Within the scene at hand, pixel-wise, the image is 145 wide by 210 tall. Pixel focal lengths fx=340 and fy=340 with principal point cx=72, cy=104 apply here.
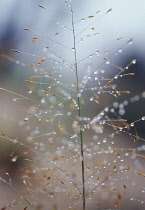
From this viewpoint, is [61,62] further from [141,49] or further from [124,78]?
[141,49]

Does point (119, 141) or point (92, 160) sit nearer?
point (92, 160)

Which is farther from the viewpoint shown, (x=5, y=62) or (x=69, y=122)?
(x=5, y=62)

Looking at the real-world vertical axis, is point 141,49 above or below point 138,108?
above

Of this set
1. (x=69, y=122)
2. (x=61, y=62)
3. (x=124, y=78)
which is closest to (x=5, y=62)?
(x=69, y=122)

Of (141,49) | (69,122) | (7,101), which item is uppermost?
(141,49)

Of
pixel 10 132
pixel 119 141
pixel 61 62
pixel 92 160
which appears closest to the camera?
pixel 61 62

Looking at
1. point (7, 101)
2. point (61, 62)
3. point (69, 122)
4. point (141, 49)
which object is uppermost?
point (61, 62)

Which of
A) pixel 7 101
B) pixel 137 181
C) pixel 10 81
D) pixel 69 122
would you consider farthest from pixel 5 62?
pixel 137 181

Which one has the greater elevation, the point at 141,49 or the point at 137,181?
the point at 141,49

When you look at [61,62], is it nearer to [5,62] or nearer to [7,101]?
[7,101]

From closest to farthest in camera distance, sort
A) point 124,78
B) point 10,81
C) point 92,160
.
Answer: point 92,160
point 10,81
point 124,78
